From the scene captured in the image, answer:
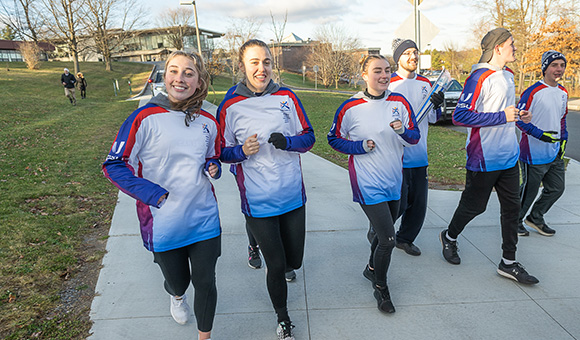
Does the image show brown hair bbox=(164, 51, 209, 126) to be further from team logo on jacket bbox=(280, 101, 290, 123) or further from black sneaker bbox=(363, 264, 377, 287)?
black sneaker bbox=(363, 264, 377, 287)

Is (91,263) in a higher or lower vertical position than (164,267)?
lower

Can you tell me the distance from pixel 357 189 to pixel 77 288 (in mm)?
2552

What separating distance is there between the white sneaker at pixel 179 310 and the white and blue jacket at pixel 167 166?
0.67 meters

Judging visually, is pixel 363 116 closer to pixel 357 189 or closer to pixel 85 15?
pixel 357 189

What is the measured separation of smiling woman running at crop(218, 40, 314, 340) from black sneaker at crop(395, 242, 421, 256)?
5.58 ft

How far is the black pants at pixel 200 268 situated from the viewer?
8.16 ft

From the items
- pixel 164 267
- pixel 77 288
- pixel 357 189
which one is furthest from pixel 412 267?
pixel 77 288

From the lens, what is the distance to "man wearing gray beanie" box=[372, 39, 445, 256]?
149 inches

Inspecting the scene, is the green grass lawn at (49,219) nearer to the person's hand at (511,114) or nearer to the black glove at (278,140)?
the black glove at (278,140)

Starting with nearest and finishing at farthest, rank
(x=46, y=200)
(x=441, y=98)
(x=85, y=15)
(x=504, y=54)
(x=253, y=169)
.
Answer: (x=253, y=169)
(x=504, y=54)
(x=441, y=98)
(x=46, y=200)
(x=85, y=15)

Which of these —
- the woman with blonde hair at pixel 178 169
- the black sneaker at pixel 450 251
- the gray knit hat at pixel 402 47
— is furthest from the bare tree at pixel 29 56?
the black sneaker at pixel 450 251

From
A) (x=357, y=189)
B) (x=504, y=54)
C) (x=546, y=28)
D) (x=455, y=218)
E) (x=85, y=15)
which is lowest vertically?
(x=455, y=218)

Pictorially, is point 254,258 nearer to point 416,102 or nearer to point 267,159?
point 267,159

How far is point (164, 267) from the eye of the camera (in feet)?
8.38
